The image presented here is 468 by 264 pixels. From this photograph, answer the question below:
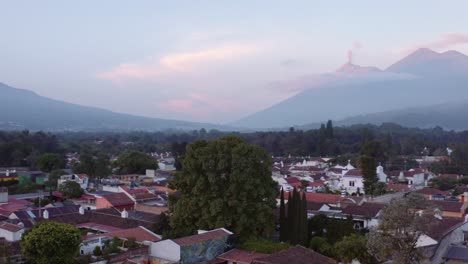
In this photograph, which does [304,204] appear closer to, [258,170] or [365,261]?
[258,170]

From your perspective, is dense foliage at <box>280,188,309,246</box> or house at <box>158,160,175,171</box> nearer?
dense foliage at <box>280,188,309,246</box>

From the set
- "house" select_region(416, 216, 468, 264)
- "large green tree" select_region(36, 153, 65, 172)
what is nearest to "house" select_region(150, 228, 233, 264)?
"house" select_region(416, 216, 468, 264)

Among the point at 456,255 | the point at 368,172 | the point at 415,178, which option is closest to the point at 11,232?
the point at 456,255

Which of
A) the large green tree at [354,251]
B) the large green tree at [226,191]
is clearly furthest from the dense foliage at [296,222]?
the large green tree at [354,251]

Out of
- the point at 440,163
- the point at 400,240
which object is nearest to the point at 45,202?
the point at 400,240

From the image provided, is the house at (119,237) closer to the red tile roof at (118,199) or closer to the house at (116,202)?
the house at (116,202)

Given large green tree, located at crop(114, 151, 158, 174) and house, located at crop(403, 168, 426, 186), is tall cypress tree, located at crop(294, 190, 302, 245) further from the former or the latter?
large green tree, located at crop(114, 151, 158, 174)

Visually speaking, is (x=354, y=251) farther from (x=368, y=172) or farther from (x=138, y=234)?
(x=368, y=172)
